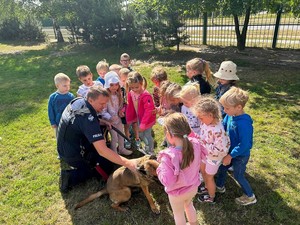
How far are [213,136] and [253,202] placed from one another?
3.86 feet

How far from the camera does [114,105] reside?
4.26 m

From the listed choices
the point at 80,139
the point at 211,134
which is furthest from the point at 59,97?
the point at 211,134

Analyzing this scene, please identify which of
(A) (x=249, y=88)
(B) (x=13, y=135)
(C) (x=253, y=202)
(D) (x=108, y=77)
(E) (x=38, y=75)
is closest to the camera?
(C) (x=253, y=202)

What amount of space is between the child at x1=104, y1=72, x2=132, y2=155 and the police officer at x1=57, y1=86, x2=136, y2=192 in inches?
20.1

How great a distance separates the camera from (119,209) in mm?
3281

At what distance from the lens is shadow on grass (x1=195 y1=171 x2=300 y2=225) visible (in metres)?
3.04

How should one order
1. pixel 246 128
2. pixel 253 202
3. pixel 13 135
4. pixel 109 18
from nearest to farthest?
pixel 246 128 < pixel 253 202 < pixel 13 135 < pixel 109 18

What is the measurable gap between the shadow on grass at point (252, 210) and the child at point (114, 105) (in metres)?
1.70

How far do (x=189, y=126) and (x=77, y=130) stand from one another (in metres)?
1.64

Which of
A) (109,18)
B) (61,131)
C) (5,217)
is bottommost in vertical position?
(5,217)

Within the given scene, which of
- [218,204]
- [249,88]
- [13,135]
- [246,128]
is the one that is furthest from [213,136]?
[249,88]

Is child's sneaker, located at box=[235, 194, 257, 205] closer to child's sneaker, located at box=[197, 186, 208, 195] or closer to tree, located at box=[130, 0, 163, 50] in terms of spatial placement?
child's sneaker, located at box=[197, 186, 208, 195]

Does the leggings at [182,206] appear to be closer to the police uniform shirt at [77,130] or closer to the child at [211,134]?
the child at [211,134]

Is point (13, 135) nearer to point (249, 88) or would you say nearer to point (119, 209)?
point (119, 209)
